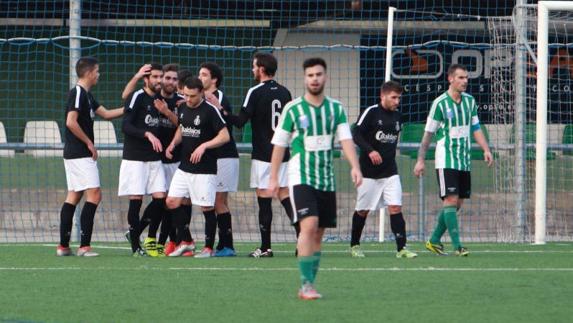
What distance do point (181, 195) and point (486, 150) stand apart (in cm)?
300

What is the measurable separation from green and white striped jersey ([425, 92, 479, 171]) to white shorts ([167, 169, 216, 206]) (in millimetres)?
2204

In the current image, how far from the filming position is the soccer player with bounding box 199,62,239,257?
12.0m

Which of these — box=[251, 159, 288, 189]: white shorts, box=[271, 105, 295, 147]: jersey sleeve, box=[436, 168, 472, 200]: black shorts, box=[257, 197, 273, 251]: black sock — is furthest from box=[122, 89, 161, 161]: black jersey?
Answer: box=[271, 105, 295, 147]: jersey sleeve

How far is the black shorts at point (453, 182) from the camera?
472 inches

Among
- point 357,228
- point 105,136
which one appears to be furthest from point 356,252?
point 105,136

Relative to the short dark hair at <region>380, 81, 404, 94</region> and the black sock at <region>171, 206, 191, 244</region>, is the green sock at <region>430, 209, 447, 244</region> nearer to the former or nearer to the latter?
the short dark hair at <region>380, 81, 404, 94</region>

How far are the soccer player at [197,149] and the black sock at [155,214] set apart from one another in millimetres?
497

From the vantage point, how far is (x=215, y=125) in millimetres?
11617

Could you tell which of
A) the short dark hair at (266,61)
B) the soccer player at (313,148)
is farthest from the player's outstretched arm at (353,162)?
the short dark hair at (266,61)

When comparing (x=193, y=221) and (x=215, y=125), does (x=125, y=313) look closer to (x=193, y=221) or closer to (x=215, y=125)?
(x=215, y=125)

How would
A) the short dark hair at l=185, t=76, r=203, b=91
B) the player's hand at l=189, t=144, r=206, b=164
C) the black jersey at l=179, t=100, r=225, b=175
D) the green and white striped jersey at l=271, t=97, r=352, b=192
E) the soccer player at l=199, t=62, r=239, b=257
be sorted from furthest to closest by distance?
the soccer player at l=199, t=62, r=239, b=257, the black jersey at l=179, t=100, r=225, b=175, the short dark hair at l=185, t=76, r=203, b=91, the player's hand at l=189, t=144, r=206, b=164, the green and white striped jersey at l=271, t=97, r=352, b=192

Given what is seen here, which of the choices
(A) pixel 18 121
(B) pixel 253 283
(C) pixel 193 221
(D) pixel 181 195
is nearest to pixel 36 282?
(B) pixel 253 283

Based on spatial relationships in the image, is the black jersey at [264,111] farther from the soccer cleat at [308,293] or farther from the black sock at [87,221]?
the soccer cleat at [308,293]

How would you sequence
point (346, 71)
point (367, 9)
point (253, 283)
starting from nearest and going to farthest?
point (253, 283)
point (346, 71)
point (367, 9)
